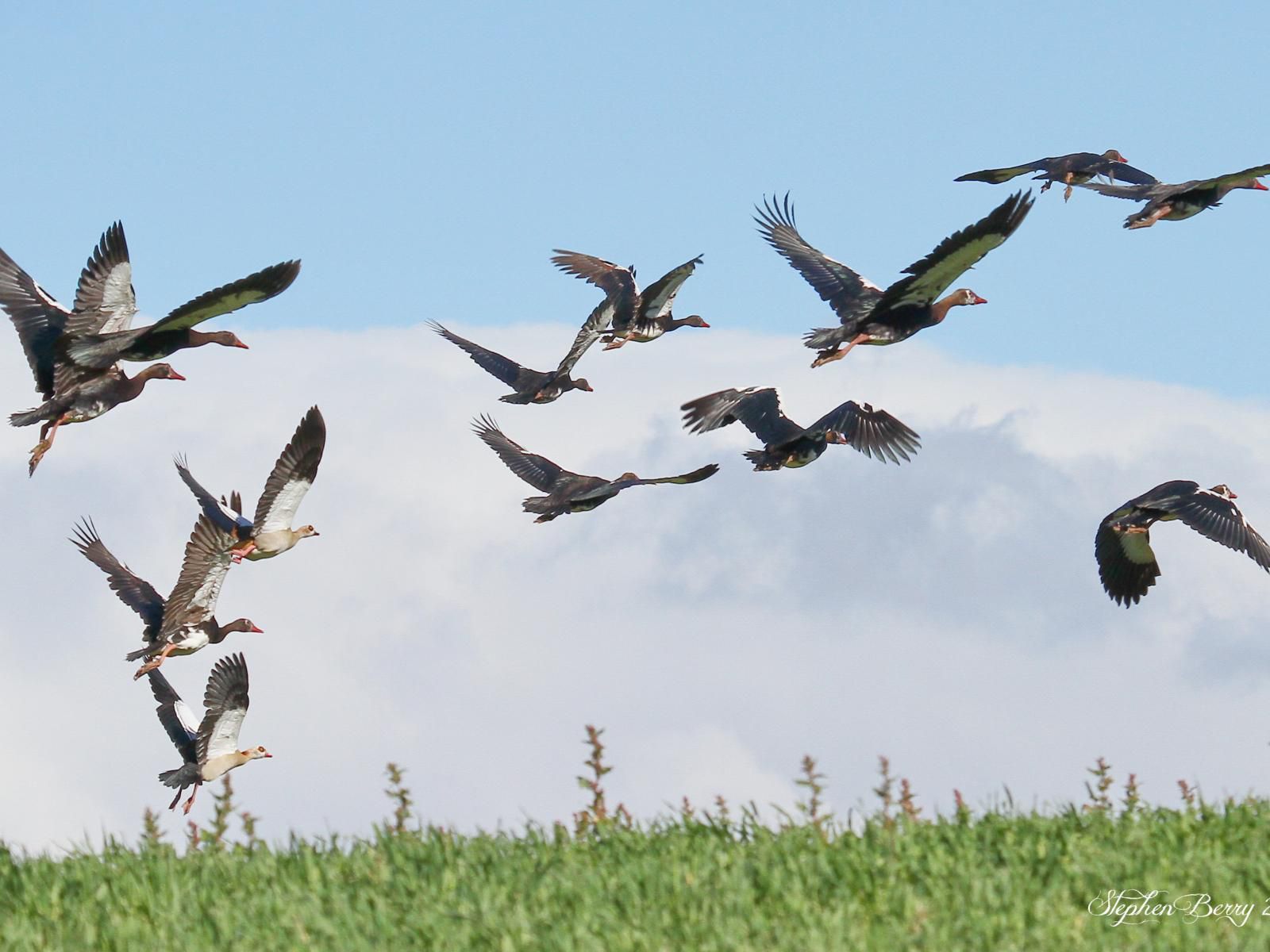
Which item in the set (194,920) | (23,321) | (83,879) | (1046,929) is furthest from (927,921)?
(23,321)

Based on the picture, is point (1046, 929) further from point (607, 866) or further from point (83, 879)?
point (83, 879)

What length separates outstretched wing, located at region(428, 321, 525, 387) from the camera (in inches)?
727

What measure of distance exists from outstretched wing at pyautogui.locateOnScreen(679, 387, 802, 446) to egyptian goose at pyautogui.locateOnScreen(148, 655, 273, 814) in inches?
200

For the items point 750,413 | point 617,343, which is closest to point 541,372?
point 617,343

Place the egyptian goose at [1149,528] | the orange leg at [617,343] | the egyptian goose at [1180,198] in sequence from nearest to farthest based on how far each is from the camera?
1. the egyptian goose at [1149,528]
2. the egyptian goose at [1180,198]
3. the orange leg at [617,343]

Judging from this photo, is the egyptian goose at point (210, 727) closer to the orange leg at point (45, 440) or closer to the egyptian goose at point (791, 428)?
the orange leg at point (45, 440)

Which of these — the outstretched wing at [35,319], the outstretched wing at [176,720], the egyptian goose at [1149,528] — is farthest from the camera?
the outstretched wing at [35,319]

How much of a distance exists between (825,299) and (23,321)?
757 centimetres

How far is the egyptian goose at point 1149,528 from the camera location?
1146 centimetres

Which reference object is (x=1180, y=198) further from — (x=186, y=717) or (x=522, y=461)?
(x=186, y=717)

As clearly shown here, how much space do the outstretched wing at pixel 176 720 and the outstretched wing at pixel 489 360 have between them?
703 cm

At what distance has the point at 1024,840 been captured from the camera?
7.38 meters
